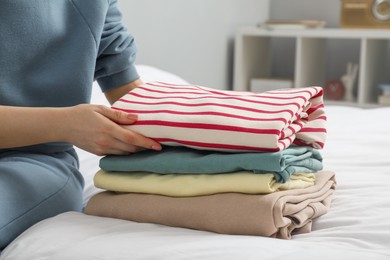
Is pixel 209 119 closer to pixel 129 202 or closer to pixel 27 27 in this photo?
pixel 129 202

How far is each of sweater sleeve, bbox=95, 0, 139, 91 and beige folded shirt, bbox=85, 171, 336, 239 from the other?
1.29 ft

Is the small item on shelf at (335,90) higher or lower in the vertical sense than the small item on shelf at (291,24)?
lower

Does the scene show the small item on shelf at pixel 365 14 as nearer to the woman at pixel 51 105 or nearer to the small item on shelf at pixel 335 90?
the small item on shelf at pixel 335 90

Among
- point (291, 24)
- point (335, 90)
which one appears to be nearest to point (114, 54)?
point (291, 24)

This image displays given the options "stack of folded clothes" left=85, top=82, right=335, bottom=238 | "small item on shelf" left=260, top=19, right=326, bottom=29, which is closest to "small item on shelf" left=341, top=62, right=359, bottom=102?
"small item on shelf" left=260, top=19, right=326, bottom=29

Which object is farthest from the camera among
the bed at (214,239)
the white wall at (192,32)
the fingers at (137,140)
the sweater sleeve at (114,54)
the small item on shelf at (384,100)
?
the small item on shelf at (384,100)

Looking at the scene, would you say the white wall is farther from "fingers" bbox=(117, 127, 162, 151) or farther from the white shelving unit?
"fingers" bbox=(117, 127, 162, 151)

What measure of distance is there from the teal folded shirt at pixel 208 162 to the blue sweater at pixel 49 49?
248 mm

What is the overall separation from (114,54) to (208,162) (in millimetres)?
499

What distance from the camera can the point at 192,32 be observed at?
300 centimetres

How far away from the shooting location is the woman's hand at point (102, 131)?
962 millimetres

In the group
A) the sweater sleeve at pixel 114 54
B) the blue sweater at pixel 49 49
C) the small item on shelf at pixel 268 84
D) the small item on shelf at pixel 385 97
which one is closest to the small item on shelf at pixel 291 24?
the small item on shelf at pixel 268 84

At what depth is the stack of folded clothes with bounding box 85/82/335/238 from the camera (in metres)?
0.89

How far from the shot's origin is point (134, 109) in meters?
1.00
